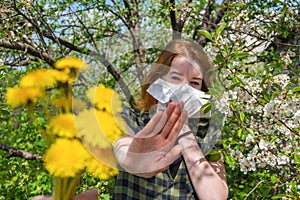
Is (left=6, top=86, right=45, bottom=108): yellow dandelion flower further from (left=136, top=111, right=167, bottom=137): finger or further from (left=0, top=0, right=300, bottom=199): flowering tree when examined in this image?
(left=136, top=111, right=167, bottom=137): finger

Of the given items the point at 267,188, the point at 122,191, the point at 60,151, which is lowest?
the point at 267,188

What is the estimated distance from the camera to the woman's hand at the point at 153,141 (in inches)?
26.0

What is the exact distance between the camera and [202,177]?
969mm

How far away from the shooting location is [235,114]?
158 cm

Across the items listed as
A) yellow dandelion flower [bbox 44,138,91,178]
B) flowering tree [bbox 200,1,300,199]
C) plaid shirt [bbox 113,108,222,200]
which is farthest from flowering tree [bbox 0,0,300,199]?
plaid shirt [bbox 113,108,222,200]

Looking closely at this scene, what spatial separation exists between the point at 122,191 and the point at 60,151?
673mm

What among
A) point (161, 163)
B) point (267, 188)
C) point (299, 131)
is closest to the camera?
point (161, 163)

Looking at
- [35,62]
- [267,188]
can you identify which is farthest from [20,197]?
[267,188]

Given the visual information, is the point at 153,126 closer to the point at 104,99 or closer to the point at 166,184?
the point at 104,99

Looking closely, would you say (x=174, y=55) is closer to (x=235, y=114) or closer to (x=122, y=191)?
(x=122, y=191)

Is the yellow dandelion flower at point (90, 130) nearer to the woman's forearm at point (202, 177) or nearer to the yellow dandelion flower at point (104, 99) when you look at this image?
the yellow dandelion flower at point (104, 99)

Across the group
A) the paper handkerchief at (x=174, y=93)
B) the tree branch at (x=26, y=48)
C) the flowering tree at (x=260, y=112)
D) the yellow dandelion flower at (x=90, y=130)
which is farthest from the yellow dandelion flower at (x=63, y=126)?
the tree branch at (x=26, y=48)

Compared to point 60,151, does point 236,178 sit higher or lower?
lower

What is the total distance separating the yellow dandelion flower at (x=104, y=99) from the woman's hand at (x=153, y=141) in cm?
9
